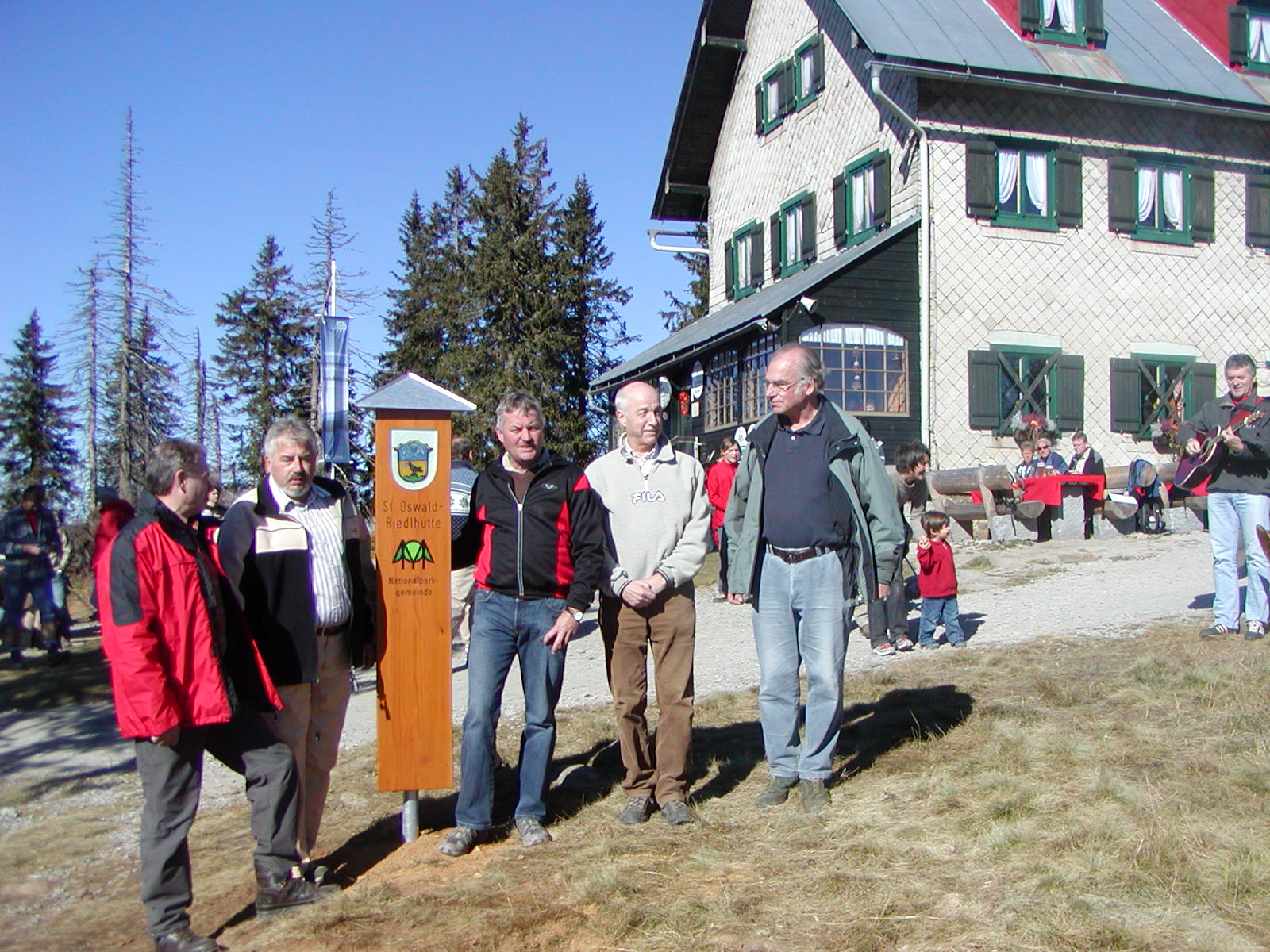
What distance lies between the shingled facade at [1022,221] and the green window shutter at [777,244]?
3.35 ft

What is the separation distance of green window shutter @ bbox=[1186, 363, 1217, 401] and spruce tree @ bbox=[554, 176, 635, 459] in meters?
22.0

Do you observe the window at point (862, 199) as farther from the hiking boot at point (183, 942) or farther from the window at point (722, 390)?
the hiking boot at point (183, 942)

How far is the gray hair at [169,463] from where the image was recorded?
4.23 m

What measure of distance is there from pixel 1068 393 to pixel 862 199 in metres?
4.88

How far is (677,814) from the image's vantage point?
5133 mm

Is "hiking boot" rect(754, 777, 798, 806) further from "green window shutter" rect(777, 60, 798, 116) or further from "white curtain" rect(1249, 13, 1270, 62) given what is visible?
"white curtain" rect(1249, 13, 1270, 62)

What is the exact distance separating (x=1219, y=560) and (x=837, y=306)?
37.3 ft

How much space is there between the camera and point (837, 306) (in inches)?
746

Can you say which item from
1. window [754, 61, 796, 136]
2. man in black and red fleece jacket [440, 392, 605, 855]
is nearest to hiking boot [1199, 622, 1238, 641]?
man in black and red fleece jacket [440, 392, 605, 855]

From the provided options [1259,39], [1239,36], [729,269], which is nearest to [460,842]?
[729,269]

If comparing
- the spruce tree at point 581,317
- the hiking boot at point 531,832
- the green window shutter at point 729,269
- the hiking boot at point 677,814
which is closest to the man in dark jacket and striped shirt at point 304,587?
the hiking boot at point 531,832

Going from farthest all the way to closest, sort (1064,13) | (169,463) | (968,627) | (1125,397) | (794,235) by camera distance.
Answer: (794,235)
(1064,13)
(1125,397)
(968,627)
(169,463)

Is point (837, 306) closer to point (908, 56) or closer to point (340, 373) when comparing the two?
point (908, 56)

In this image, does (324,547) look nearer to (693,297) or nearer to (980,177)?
(980,177)
